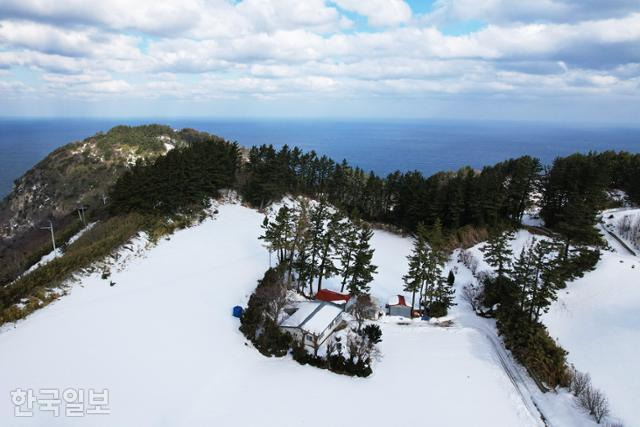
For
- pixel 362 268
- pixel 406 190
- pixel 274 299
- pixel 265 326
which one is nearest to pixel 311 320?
pixel 274 299

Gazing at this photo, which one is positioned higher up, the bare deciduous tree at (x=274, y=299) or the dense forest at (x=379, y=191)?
the dense forest at (x=379, y=191)

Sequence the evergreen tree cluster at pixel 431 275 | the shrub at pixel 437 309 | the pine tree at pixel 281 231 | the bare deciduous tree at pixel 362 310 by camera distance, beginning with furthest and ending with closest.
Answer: the pine tree at pixel 281 231, the shrub at pixel 437 309, the evergreen tree cluster at pixel 431 275, the bare deciduous tree at pixel 362 310

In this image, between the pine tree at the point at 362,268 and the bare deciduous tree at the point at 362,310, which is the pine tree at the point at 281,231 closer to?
the pine tree at the point at 362,268

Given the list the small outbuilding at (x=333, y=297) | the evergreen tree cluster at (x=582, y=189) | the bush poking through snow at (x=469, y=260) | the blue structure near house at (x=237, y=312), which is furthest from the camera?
the bush poking through snow at (x=469, y=260)

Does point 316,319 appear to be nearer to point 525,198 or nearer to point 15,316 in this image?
point 15,316

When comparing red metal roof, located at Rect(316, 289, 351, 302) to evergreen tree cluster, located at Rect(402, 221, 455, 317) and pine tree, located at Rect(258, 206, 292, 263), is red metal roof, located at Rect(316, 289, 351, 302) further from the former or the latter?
pine tree, located at Rect(258, 206, 292, 263)

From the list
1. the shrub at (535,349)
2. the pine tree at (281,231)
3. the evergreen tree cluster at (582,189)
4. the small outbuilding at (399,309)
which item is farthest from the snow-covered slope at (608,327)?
the pine tree at (281,231)

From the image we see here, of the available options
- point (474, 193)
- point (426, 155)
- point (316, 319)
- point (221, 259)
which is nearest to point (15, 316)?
point (221, 259)
